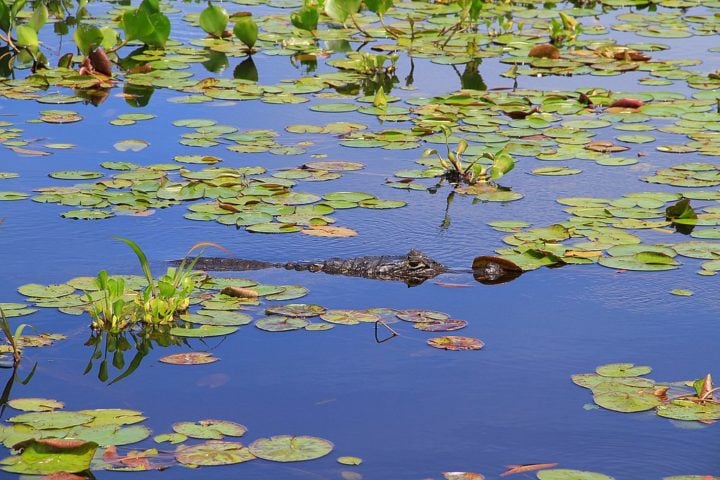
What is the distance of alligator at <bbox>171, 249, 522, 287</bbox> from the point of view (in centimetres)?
459

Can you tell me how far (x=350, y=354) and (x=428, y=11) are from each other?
21.6 feet

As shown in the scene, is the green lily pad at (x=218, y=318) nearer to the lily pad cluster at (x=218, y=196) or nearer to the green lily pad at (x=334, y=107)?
the lily pad cluster at (x=218, y=196)

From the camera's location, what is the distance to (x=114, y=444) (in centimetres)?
324

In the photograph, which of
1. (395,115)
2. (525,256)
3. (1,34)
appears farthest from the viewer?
(1,34)

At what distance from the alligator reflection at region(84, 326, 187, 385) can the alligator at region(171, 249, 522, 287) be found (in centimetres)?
62

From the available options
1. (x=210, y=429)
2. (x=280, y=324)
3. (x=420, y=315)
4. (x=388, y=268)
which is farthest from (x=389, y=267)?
(x=210, y=429)

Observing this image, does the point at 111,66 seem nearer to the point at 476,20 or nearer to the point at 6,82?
the point at 6,82

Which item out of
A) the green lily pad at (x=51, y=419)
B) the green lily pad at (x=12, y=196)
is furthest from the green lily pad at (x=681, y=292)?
the green lily pad at (x=12, y=196)

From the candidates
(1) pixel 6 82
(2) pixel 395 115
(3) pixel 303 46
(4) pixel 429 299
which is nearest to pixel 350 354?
(4) pixel 429 299

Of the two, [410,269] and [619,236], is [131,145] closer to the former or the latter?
[410,269]

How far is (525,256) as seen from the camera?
15.7ft

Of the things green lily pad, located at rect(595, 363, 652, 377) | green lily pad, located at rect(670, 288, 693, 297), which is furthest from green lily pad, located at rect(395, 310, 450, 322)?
green lily pad, located at rect(670, 288, 693, 297)

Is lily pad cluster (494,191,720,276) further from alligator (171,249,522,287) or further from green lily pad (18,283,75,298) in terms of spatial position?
green lily pad (18,283,75,298)

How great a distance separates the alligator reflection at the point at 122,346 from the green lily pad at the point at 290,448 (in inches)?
27.8
